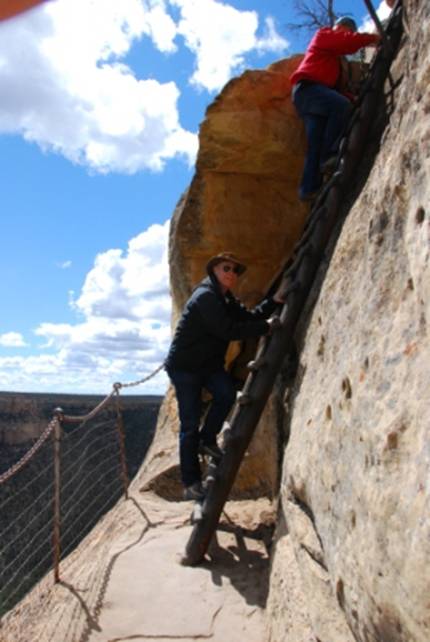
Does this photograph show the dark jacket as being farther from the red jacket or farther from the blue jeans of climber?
the red jacket

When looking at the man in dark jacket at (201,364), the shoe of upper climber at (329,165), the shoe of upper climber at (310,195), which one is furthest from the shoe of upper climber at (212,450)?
the shoe of upper climber at (329,165)

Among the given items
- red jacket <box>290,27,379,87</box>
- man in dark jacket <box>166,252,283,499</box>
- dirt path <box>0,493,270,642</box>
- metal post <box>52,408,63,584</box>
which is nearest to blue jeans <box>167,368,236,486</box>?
man in dark jacket <box>166,252,283,499</box>

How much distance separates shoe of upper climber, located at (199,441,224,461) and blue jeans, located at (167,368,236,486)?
44mm

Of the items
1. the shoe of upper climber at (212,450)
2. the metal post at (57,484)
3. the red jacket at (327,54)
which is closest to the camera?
the shoe of upper climber at (212,450)

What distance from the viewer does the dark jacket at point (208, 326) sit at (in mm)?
4277

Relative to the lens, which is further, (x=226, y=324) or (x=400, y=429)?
(x=226, y=324)

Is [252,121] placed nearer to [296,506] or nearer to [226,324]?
[226,324]

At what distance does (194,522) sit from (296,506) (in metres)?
1.17

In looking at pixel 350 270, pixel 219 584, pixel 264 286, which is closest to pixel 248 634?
pixel 219 584

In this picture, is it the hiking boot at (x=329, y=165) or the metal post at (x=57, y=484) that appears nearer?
the metal post at (x=57, y=484)

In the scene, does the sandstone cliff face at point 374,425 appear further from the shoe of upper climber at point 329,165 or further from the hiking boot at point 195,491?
the shoe of upper climber at point 329,165

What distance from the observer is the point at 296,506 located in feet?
Answer: 10.3

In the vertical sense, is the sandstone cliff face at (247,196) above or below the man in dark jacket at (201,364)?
above

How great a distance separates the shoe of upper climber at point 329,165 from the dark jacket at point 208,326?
1052 mm
